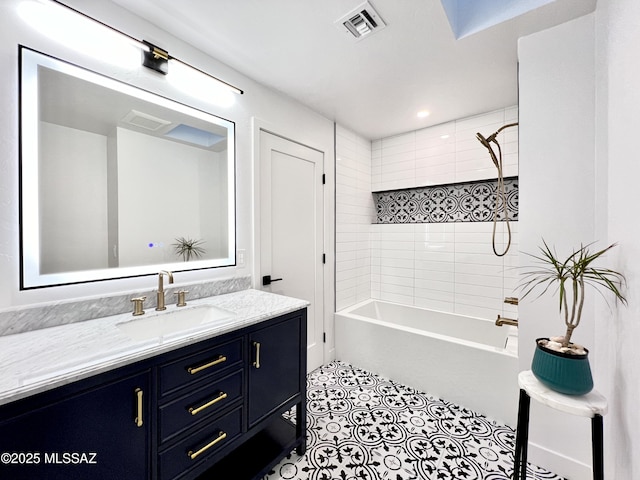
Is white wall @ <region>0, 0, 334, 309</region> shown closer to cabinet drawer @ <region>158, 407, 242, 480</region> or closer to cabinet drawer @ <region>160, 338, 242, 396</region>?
cabinet drawer @ <region>160, 338, 242, 396</region>

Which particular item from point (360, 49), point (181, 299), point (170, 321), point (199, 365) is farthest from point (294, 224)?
point (199, 365)

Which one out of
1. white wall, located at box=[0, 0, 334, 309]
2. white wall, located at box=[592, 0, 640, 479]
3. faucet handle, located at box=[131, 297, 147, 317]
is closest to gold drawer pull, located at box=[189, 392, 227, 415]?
faucet handle, located at box=[131, 297, 147, 317]

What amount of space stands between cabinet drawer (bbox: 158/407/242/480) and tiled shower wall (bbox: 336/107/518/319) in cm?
174

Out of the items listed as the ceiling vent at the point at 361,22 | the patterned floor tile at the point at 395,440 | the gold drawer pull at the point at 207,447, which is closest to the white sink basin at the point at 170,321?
the gold drawer pull at the point at 207,447

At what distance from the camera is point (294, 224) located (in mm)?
2443

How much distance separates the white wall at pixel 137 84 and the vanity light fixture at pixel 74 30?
0.04 meters

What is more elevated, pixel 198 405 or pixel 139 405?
pixel 139 405

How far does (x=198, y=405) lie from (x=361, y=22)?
80.6 inches

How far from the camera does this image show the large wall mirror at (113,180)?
122cm

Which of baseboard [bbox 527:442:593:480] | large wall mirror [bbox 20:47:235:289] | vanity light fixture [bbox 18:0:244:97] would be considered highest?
vanity light fixture [bbox 18:0:244:97]

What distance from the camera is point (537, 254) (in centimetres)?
157

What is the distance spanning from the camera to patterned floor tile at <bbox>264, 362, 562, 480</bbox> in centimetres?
154

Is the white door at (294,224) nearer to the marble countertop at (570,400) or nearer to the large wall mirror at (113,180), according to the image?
the large wall mirror at (113,180)

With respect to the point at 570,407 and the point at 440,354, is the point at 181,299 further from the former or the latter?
the point at 440,354
